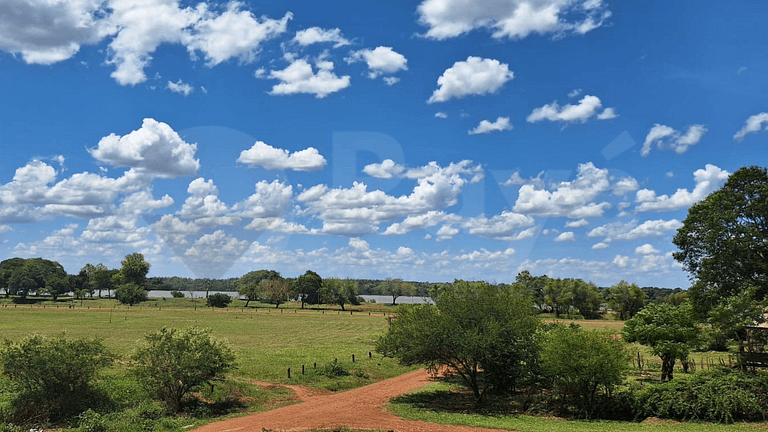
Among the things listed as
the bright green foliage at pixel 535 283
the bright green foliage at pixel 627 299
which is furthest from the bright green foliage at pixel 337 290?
the bright green foliage at pixel 627 299

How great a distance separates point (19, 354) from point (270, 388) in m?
14.4

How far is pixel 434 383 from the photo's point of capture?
38.9m

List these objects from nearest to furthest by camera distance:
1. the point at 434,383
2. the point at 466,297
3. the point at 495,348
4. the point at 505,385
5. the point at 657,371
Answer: the point at 495,348 < the point at 466,297 < the point at 505,385 < the point at 434,383 < the point at 657,371

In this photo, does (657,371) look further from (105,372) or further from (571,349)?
(105,372)

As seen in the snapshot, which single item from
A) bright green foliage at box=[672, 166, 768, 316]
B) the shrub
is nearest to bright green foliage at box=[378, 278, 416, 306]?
the shrub

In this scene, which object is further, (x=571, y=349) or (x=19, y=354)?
(x=571, y=349)

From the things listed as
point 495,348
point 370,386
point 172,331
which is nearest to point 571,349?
point 495,348

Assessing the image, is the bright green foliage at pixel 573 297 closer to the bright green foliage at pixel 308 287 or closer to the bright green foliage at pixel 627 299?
the bright green foliage at pixel 627 299

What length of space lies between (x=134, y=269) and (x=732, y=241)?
184m

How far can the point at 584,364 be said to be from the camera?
27.7 m

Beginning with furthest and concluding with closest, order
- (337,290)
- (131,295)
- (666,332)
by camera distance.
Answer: (337,290)
(131,295)
(666,332)

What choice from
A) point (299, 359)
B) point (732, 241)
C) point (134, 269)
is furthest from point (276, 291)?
point (732, 241)

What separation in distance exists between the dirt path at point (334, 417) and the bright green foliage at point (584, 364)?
258 inches

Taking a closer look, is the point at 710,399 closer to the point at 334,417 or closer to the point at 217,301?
the point at 334,417
